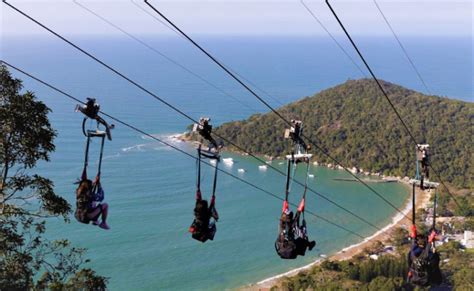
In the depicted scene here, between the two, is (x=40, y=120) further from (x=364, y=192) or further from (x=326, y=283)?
(x=364, y=192)

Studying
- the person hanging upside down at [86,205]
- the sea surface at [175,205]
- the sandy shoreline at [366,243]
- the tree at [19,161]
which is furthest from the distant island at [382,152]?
the person hanging upside down at [86,205]

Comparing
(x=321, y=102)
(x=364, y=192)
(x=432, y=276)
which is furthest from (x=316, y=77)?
(x=432, y=276)

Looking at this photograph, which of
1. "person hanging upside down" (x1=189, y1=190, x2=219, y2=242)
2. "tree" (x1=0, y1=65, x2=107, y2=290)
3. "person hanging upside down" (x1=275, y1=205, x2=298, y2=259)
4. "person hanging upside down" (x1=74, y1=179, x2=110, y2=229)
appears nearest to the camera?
"person hanging upside down" (x1=74, y1=179, x2=110, y2=229)

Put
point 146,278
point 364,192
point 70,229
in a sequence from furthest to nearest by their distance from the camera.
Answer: point 364,192 < point 70,229 < point 146,278

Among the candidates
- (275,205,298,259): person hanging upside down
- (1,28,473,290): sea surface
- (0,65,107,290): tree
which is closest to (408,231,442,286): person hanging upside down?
(275,205,298,259): person hanging upside down

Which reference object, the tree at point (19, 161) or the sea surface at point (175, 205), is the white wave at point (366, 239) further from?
the tree at point (19, 161)

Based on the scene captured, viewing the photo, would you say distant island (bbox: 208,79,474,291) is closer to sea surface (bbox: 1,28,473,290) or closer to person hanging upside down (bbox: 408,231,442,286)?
sea surface (bbox: 1,28,473,290)

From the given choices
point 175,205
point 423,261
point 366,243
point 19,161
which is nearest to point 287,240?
point 423,261

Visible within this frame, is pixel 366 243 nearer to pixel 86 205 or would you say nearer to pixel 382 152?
pixel 382 152
